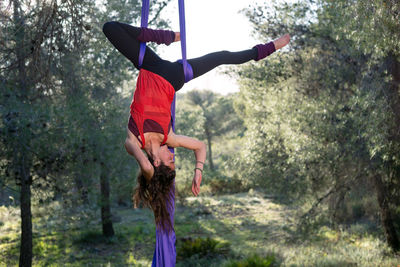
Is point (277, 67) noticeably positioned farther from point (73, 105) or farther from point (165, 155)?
point (165, 155)

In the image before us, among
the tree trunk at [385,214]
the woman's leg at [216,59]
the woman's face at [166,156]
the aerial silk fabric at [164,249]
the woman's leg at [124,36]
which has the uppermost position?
the woman's leg at [124,36]

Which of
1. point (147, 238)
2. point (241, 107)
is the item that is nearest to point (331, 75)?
point (147, 238)

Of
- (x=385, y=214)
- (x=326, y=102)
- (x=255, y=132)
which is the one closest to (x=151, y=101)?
(x=326, y=102)

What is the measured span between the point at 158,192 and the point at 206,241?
7.07 meters

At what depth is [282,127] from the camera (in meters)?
9.49

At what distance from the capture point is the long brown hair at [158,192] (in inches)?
102

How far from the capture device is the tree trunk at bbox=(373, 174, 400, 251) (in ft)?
25.3

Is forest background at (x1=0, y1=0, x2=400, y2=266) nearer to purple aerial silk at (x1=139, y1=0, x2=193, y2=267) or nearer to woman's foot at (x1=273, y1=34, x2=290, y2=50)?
woman's foot at (x1=273, y1=34, x2=290, y2=50)

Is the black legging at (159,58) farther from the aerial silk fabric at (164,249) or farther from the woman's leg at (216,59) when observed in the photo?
the aerial silk fabric at (164,249)

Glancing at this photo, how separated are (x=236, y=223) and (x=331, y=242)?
5.45 m

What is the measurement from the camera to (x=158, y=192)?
264 cm

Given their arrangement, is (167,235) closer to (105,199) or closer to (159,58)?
(159,58)

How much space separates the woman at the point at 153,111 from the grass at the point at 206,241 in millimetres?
4543

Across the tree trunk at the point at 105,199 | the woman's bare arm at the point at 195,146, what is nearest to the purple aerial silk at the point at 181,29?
the woman's bare arm at the point at 195,146
